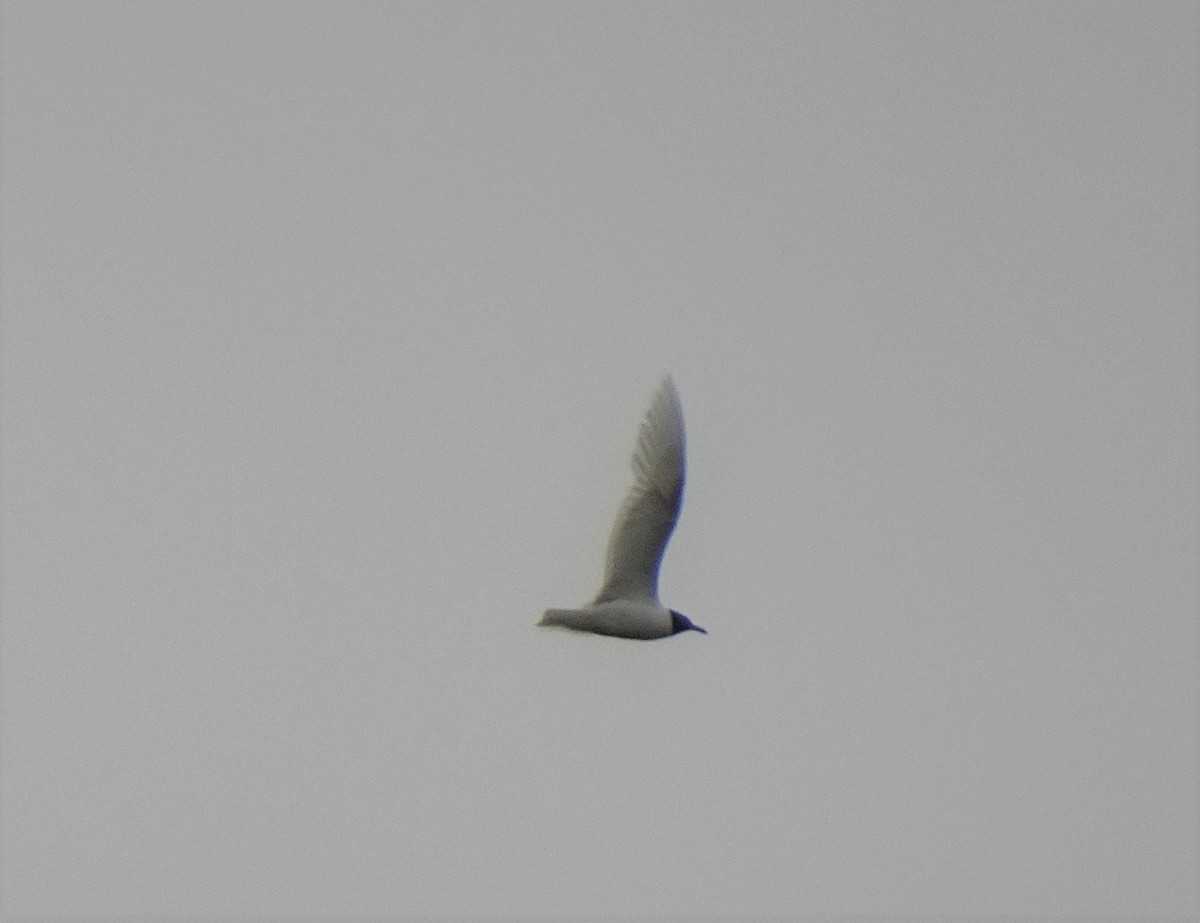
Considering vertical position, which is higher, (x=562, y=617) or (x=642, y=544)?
(x=642, y=544)

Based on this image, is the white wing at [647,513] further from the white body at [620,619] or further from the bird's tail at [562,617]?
the bird's tail at [562,617]

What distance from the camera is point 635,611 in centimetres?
1869

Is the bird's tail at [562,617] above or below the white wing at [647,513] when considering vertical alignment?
below

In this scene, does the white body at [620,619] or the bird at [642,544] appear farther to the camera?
the bird at [642,544]

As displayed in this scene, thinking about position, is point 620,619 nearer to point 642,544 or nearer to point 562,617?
point 562,617

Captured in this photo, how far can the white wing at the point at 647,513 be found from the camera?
18.5m

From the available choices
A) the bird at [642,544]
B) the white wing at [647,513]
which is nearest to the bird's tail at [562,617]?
the bird at [642,544]

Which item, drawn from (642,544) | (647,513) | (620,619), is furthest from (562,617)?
(647,513)

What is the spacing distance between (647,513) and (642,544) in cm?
26

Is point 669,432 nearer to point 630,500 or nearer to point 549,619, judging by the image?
point 630,500

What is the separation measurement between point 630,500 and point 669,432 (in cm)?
70

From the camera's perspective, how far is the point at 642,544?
731 inches

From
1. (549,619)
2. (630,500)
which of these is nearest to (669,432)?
(630,500)

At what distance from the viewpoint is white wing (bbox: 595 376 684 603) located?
18.5m
